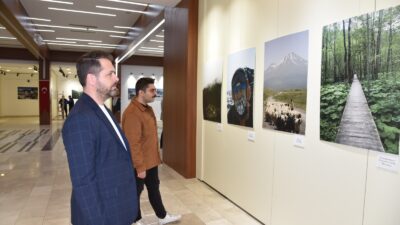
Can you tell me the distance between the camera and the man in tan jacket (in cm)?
299

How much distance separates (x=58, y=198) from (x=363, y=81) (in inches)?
169

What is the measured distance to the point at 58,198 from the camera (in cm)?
452

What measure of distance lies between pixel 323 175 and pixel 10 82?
26959mm

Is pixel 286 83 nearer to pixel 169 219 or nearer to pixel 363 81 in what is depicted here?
pixel 363 81

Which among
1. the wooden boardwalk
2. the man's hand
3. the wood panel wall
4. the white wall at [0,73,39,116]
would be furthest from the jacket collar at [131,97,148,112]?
the white wall at [0,73,39,116]

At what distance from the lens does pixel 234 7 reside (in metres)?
4.25

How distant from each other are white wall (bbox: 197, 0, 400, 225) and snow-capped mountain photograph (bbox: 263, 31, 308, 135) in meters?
0.08

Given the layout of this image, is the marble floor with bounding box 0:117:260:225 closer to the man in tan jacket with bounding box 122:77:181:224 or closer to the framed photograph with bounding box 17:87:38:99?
the man in tan jacket with bounding box 122:77:181:224

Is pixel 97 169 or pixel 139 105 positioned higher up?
pixel 139 105

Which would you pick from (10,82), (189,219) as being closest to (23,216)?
(189,219)

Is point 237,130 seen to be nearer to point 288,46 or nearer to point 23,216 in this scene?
point 288,46

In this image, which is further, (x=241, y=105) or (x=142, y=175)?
(x=241, y=105)
